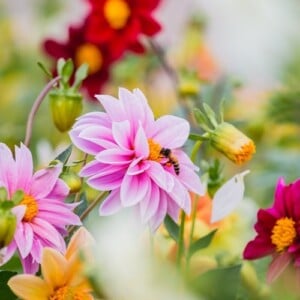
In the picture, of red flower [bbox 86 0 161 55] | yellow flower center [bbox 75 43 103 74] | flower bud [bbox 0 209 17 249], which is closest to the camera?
flower bud [bbox 0 209 17 249]

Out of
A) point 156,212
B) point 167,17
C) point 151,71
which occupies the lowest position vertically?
point 167,17

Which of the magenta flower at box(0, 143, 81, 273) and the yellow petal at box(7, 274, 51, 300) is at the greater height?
the magenta flower at box(0, 143, 81, 273)

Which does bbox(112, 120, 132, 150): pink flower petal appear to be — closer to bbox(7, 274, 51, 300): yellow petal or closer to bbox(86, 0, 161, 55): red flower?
bbox(7, 274, 51, 300): yellow petal

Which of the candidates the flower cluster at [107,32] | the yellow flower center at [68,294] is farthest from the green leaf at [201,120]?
the flower cluster at [107,32]

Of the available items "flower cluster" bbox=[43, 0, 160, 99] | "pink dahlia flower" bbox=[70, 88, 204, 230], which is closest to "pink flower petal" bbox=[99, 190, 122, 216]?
"pink dahlia flower" bbox=[70, 88, 204, 230]

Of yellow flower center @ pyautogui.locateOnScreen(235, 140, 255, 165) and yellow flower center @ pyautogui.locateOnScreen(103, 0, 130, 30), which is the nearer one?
yellow flower center @ pyautogui.locateOnScreen(235, 140, 255, 165)

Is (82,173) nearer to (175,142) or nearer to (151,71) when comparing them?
(175,142)

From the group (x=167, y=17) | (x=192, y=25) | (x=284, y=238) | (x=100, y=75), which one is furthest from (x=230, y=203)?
(x=167, y=17)

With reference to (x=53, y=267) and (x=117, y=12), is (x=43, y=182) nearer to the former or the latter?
(x=53, y=267)
